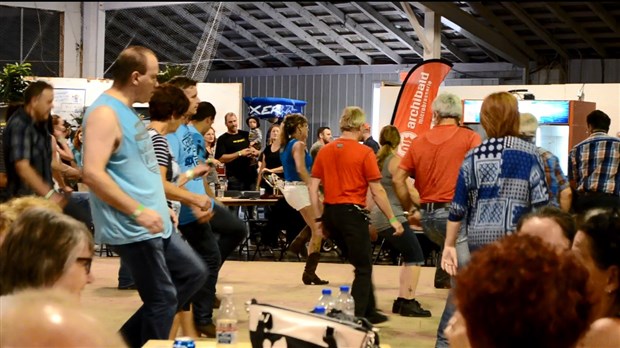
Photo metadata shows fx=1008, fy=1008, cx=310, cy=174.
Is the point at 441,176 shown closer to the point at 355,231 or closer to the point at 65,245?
the point at 355,231

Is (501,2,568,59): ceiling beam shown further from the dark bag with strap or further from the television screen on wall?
the dark bag with strap

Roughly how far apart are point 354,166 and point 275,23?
15.0 meters

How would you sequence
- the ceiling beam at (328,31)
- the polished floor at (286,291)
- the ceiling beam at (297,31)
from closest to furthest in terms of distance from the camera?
the polished floor at (286,291) → the ceiling beam at (328,31) → the ceiling beam at (297,31)

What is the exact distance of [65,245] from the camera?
7.66 ft

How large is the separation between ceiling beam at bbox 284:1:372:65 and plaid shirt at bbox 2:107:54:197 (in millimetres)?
13822

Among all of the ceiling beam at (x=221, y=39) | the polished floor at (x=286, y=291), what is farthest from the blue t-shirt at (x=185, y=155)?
the ceiling beam at (x=221, y=39)

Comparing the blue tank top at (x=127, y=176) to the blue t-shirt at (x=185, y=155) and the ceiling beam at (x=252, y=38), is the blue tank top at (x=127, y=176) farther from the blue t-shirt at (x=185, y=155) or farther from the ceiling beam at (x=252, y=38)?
the ceiling beam at (x=252, y=38)

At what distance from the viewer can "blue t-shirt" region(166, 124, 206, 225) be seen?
5152 mm

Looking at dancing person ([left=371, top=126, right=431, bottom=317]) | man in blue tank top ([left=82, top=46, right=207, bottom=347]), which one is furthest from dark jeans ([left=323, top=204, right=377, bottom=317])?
man in blue tank top ([left=82, top=46, right=207, bottom=347])

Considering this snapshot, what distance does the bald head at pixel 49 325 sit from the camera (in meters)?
1.24

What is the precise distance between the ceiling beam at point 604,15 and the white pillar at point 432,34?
2.82 meters

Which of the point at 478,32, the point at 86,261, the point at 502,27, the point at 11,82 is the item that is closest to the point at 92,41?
the point at 11,82

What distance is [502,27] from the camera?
18.3 meters

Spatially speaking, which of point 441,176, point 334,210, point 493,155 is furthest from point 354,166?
point 493,155
